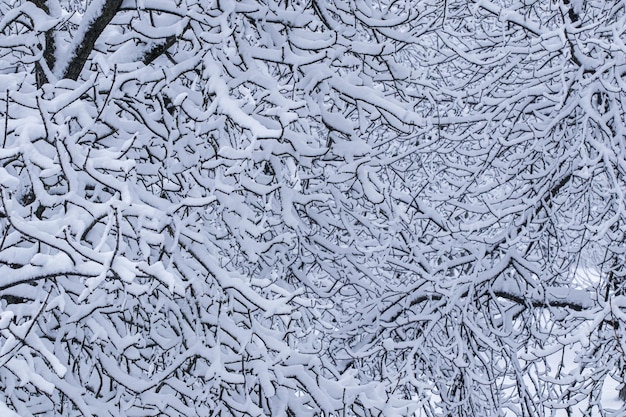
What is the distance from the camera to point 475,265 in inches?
231

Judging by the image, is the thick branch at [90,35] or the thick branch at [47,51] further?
the thick branch at [47,51]

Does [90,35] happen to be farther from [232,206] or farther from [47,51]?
[232,206]

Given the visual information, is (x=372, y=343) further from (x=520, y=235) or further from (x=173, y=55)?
(x=173, y=55)

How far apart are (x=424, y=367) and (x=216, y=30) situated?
3.72 metres

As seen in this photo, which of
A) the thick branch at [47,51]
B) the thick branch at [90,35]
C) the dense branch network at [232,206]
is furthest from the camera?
the thick branch at [47,51]

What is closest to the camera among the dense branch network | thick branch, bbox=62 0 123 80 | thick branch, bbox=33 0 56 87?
the dense branch network

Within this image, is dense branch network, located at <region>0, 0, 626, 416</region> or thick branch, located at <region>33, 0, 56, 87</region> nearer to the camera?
dense branch network, located at <region>0, 0, 626, 416</region>

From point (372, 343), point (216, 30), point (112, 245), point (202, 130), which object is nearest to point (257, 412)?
point (112, 245)

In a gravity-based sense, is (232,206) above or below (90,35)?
below

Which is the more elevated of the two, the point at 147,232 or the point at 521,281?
the point at 521,281

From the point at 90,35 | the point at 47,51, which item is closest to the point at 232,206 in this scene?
the point at 90,35

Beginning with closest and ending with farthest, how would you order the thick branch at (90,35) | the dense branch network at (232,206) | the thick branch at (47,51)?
the dense branch network at (232,206) < the thick branch at (90,35) < the thick branch at (47,51)

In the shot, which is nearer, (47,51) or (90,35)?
(90,35)

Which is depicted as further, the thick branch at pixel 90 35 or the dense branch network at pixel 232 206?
the thick branch at pixel 90 35
